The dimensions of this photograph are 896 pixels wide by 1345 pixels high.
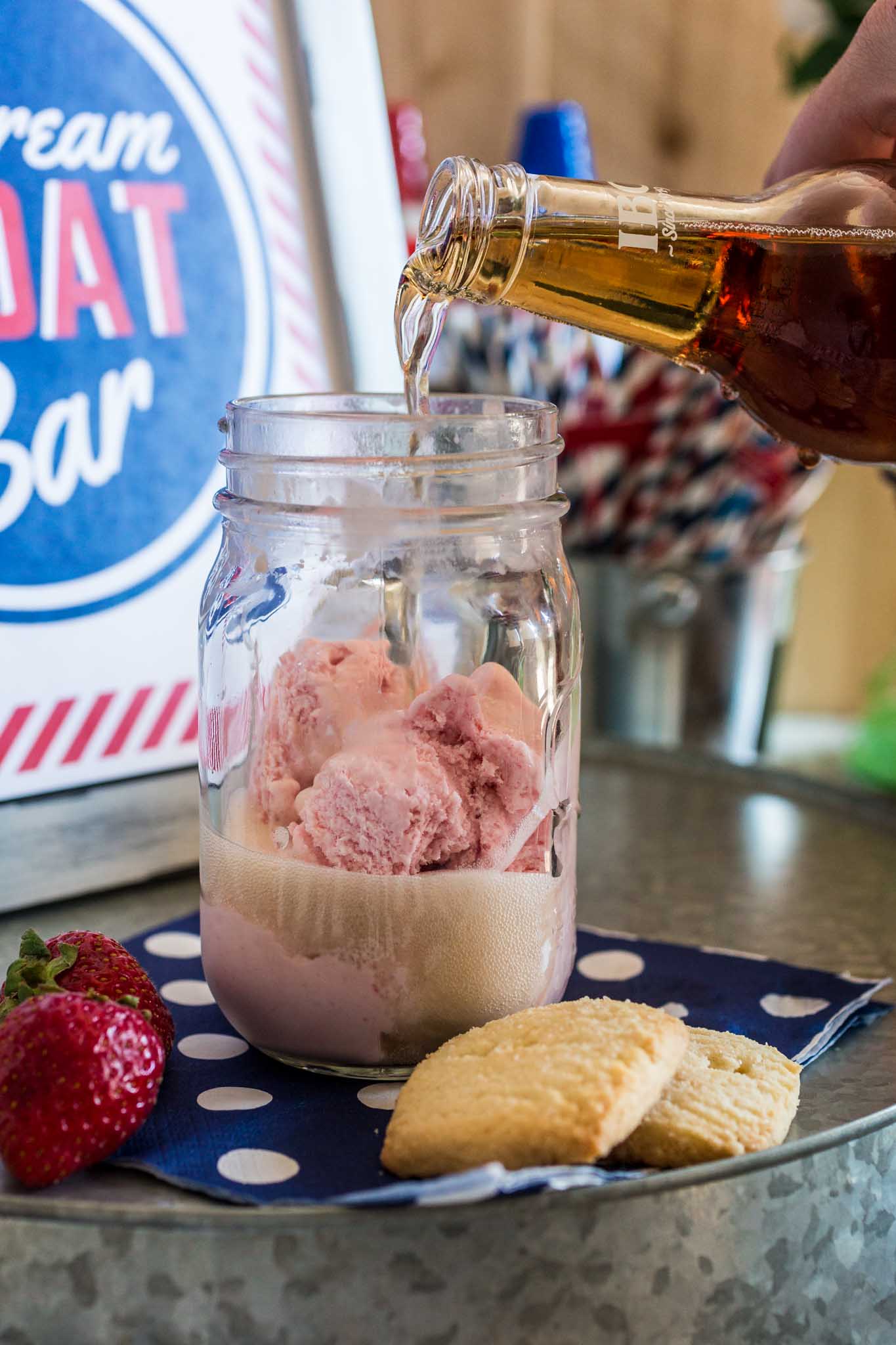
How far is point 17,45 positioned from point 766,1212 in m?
0.69

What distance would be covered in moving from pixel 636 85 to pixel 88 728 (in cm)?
96

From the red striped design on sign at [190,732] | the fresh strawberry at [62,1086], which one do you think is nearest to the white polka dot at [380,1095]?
the fresh strawberry at [62,1086]

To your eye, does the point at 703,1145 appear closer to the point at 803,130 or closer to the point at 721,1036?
the point at 721,1036

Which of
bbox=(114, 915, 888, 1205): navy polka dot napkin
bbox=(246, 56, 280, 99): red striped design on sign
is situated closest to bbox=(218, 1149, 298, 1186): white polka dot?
bbox=(114, 915, 888, 1205): navy polka dot napkin

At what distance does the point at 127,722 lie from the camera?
82 centimetres

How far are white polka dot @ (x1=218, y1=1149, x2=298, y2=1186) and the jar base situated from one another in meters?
0.07

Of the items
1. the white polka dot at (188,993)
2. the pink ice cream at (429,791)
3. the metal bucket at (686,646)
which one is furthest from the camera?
the metal bucket at (686,646)

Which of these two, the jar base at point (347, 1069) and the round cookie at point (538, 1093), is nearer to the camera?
the round cookie at point (538, 1093)

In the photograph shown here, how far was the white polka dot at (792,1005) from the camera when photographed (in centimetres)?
66

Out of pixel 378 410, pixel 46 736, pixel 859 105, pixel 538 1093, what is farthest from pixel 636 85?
pixel 538 1093

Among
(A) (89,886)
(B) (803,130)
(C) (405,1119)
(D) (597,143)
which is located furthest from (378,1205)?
(D) (597,143)

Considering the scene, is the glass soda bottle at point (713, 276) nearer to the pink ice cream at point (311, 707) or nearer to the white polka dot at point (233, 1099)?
the pink ice cream at point (311, 707)

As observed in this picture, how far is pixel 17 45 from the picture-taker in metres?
0.78

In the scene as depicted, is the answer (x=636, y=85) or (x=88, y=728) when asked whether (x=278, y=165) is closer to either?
(x=88, y=728)
